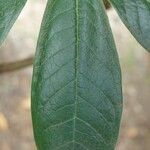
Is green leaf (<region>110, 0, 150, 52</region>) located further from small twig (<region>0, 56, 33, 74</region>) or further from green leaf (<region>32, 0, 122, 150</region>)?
small twig (<region>0, 56, 33, 74</region>)

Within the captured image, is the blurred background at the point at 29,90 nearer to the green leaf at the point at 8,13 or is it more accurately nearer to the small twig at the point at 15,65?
the small twig at the point at 15,65

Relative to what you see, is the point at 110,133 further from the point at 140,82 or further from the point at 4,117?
the point at 140,82

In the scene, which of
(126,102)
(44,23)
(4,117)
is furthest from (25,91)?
(44,23)

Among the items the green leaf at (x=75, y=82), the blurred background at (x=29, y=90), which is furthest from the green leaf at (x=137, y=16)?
the blurred background at (x=29, y=90)

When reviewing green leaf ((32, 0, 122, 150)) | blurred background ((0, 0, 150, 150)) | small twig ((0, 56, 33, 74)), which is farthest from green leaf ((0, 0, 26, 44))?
blurred background ((0, 0, 150, 150))

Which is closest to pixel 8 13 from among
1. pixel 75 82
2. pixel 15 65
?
pixel 75 82
